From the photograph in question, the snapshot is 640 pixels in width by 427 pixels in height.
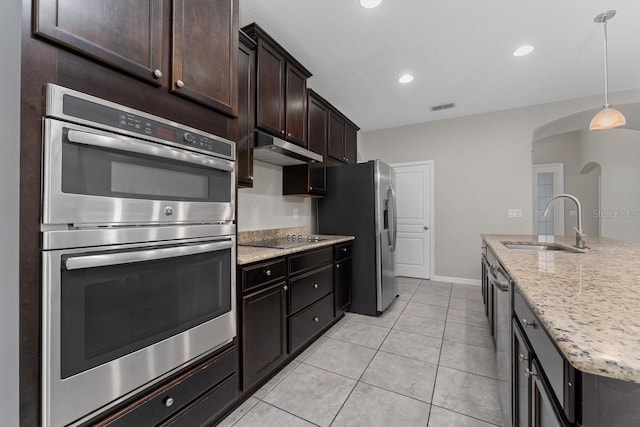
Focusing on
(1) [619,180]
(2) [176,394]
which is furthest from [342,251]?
(1) [619,180]

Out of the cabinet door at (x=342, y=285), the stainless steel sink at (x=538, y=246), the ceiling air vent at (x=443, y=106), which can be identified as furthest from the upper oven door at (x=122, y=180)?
the ceiling air vent at (x=443, y=106)

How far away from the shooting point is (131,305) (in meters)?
0.97

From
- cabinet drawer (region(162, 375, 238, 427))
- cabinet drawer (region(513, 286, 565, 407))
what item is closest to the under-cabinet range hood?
cabinet drawer (region(162, 375, 238, 427))

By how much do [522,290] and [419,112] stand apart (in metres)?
3.86

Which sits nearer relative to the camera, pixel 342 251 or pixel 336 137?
pixel 342 251

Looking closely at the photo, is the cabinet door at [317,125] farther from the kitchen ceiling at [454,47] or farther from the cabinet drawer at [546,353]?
the cabinet drawer at [546,353]

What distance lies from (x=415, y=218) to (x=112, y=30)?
14.9 ft

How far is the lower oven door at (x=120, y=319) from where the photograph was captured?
2.58 ft

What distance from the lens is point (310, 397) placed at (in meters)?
1.70

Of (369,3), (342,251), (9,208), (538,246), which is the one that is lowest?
(342,251)

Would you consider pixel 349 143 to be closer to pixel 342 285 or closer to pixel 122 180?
pixel 342 285

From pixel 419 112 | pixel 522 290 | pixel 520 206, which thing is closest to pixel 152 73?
pixel 522 290

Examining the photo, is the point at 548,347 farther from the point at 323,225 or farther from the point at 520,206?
the point at 520,206

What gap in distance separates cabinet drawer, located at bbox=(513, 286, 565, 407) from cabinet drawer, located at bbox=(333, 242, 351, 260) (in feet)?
6.04
